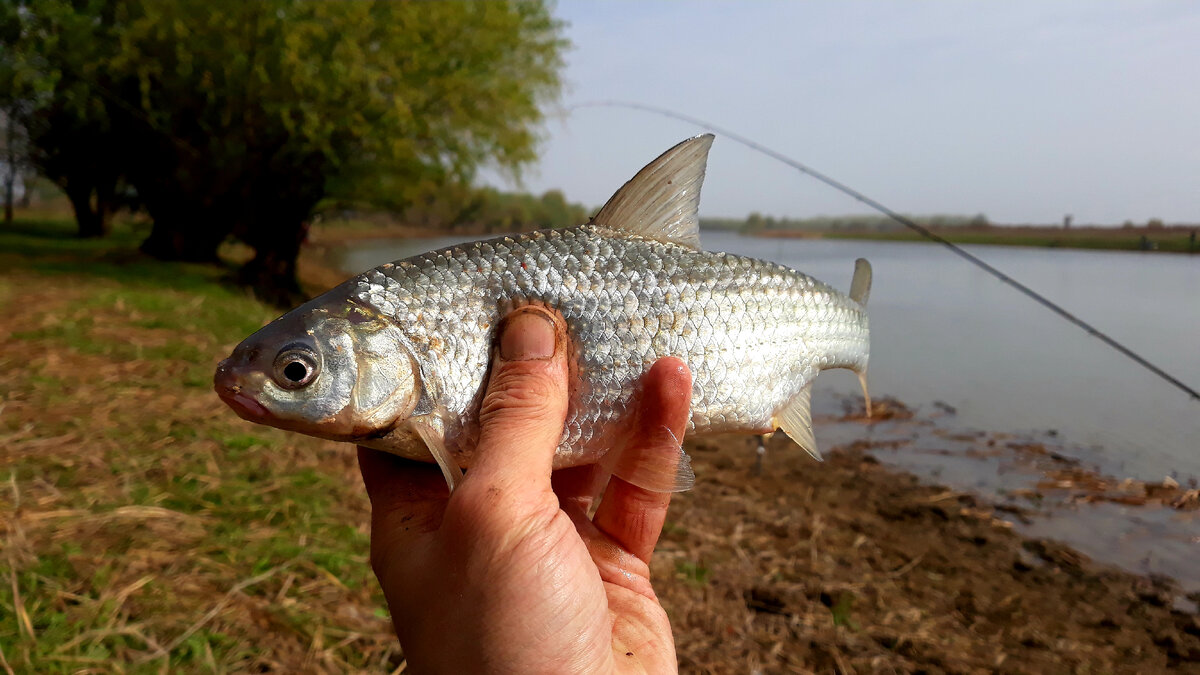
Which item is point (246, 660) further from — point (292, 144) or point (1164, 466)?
point (292, 144)

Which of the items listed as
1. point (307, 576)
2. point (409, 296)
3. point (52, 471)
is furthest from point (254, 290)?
point (409, 296)

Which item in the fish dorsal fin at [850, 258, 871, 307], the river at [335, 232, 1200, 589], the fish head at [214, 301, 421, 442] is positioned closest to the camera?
the fish head at [214, 301, 421, 442]

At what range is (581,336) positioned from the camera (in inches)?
91.4

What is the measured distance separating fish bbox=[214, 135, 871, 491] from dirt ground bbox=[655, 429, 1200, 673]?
271cm

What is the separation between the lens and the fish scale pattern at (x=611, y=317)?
7.09 feet

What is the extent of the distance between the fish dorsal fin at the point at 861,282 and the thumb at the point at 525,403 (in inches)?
63.3

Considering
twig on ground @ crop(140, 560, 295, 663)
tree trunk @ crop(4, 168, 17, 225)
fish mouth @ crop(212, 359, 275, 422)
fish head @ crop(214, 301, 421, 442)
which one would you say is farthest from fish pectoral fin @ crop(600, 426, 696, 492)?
tree trunk @ crop(4, 168, 17, 225)

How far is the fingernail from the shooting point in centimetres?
214

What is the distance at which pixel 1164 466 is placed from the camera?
9.58 meters

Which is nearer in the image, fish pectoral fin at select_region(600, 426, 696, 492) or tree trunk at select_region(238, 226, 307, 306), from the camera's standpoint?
fish pectoral fin at select_region(600, 426, 696, 492)

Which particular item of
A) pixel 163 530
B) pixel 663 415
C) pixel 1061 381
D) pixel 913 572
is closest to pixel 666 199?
pixel 663 415

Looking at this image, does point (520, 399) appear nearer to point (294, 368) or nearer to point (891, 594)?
point (294, 368)

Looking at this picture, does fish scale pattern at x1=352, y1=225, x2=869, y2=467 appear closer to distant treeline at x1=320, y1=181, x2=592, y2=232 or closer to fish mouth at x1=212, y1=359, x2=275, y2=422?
fish mouth at x1=212, y1=359, x2=275, y2=422

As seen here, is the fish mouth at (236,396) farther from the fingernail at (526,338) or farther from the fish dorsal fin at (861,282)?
the fish dorsal fin at (861,282)
